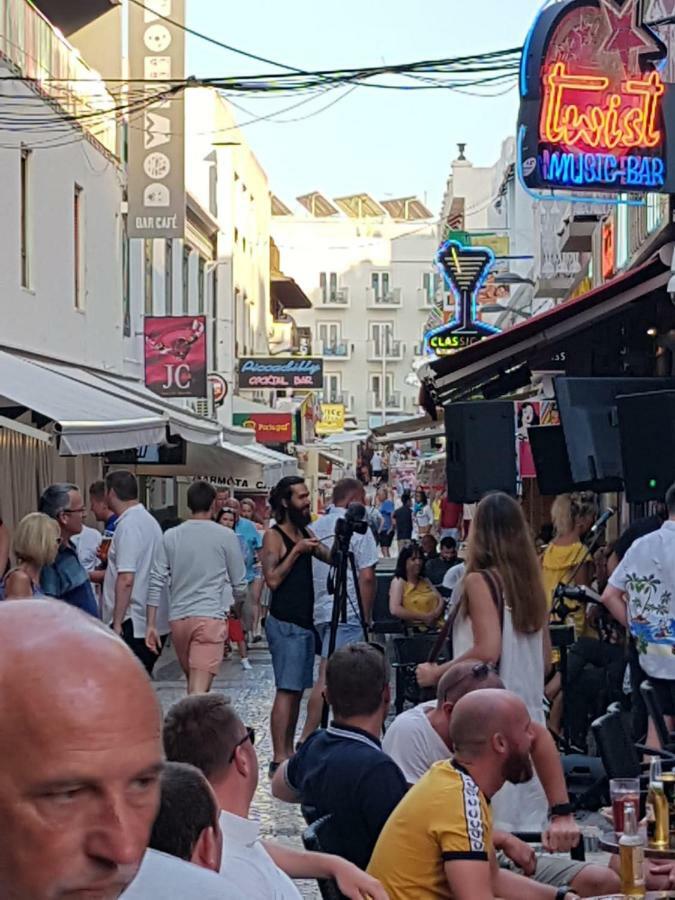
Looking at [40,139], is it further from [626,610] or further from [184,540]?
[626,610]

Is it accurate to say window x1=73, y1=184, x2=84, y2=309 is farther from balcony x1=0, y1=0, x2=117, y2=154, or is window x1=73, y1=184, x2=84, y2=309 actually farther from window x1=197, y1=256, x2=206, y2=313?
window x1=197, y1=256, x2=206, y2=313

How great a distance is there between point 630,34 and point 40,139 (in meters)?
9.57

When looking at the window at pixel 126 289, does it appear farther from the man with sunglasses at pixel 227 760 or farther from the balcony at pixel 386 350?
the balcony at pixel 386 350

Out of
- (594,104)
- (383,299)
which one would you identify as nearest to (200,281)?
(594,104)

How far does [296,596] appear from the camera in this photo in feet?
31.6

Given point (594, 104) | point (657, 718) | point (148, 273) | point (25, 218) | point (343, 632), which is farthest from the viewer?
point (148, 273)

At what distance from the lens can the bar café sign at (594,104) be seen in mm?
10328

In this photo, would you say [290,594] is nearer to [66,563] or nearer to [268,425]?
[66,563]

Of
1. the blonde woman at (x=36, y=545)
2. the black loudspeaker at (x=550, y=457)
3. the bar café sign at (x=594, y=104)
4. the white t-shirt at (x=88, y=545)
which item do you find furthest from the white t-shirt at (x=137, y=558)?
the bar café sign at (x=594, y=104)

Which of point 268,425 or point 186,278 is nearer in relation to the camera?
point 186,278

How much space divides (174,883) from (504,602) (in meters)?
4.66

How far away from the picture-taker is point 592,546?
983cm

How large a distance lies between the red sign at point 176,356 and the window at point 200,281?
10.5 meters

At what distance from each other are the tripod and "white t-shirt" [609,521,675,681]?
2355 mm
